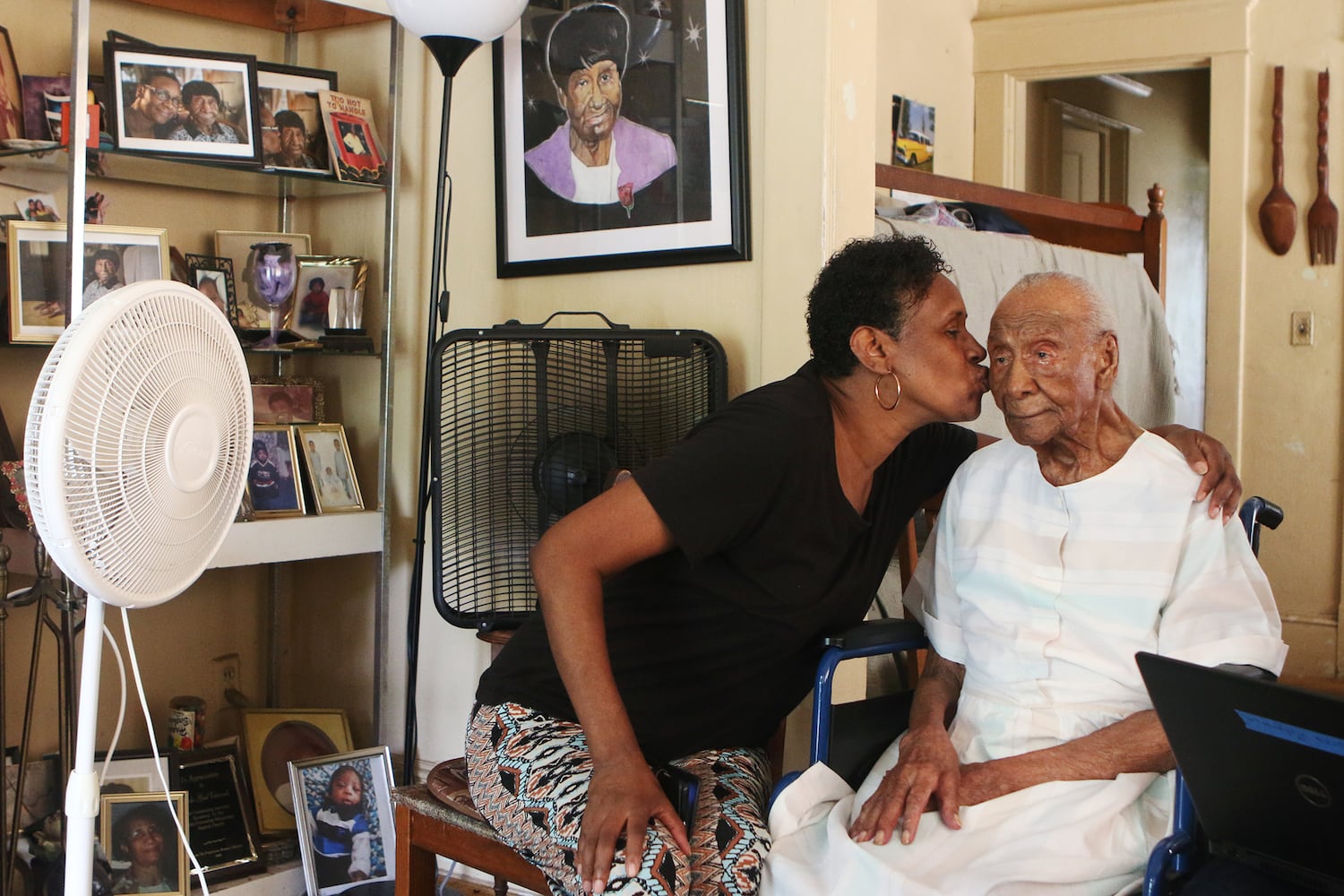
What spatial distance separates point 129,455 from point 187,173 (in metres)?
1.49

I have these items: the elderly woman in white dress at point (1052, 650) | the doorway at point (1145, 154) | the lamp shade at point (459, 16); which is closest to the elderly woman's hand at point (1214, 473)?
the elderly woman in white dress at point (1052, 650)

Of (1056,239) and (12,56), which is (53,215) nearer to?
(12,56)

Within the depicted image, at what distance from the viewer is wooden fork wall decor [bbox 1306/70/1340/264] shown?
14.3 ft

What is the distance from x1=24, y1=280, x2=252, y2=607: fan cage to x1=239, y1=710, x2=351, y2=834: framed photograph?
1.33 metres

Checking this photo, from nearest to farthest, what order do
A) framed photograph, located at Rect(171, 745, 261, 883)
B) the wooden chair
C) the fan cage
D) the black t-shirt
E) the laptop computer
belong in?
the laptop computer
the fan cage
the black t-shirt
the wooden chair
framed photograph, located at Rect(171, 745, 261, 883)

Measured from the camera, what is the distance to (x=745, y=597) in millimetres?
1584

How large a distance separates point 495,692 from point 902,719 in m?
0.57

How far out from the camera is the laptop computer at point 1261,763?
3.34 feet

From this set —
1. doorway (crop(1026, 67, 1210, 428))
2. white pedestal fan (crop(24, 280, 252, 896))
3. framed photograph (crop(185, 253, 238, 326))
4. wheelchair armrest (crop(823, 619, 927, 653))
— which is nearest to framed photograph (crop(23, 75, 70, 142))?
framed photograph (crop(185, 253, 238, 326))

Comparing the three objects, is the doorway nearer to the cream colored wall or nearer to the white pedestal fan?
the cream colored wall

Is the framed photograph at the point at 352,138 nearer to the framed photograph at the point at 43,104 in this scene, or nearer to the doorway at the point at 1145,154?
the framed photograph at the point at 43,104

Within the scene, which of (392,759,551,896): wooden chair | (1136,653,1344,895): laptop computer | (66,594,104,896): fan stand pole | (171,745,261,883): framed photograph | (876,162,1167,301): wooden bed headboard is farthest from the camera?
(876,162,1167,301): wooden bed headboard

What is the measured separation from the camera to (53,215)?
7.96 ft

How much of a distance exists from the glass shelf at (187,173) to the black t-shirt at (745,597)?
1373 millimetres
